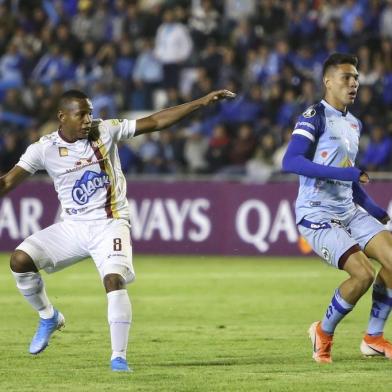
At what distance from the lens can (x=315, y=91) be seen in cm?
2019

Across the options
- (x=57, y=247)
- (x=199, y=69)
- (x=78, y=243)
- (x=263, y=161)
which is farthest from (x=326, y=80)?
(x=199, y=69)

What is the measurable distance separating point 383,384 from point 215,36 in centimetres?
1586

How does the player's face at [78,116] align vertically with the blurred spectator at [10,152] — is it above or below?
above

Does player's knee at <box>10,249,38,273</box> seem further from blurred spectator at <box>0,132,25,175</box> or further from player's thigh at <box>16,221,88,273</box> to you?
blurred spectator at <box>0,132,25,175</box>

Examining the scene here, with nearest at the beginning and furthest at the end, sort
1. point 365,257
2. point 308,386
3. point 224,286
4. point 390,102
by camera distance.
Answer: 1. point 308,386
2. point 365,257
3. point 224,286
4. point 390,102

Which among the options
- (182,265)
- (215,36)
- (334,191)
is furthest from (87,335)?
(215,36)

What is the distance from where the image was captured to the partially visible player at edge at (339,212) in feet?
28.6

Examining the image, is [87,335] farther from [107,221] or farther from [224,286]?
[224,286]

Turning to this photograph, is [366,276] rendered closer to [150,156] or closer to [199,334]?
[199,334]

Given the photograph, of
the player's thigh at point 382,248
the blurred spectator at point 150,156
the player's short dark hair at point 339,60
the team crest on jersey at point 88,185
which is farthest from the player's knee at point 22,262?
the blurred spectator at point 150,156

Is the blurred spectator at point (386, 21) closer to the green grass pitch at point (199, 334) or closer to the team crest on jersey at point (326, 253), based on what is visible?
the green grass pitch at point (199, 334)

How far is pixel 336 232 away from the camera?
8867 mm

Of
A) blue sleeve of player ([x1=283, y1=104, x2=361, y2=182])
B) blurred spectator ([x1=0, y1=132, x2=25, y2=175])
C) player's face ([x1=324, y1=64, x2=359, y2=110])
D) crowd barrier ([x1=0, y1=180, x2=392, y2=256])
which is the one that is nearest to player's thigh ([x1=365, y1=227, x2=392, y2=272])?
blue sleeve of player ([x1=283, y1=104, x2=361, y2=182])

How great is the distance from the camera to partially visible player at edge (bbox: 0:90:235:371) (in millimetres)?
9008
